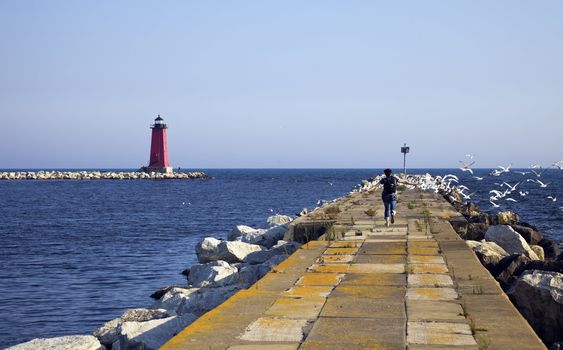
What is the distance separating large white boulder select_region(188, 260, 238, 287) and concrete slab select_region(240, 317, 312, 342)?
17.6ft

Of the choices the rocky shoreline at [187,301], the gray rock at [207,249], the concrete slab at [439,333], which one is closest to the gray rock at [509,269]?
the rocky shoreline at [187,301]

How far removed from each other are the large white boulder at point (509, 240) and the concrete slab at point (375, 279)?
18.6ft

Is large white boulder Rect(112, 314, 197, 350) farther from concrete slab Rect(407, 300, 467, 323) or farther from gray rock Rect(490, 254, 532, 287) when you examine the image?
gray rock Rect(490, 254, 532, 287)

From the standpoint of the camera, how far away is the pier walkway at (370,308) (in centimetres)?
576

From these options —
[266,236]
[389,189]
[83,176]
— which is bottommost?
[83,176]

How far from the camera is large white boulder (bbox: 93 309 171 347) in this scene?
27.7 ft

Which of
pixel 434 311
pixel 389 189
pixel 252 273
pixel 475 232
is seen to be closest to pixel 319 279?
pixel 434 311

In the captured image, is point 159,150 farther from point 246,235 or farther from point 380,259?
point 380,259

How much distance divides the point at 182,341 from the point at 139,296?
874 centimetres

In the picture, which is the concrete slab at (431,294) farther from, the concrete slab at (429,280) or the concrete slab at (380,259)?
the concrete slab at (380,259)

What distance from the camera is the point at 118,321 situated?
923 centimetres

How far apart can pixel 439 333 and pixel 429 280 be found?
102 inches

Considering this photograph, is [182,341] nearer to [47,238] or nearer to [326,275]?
[326,275]

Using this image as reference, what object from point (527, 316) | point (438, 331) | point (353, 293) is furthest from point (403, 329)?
point (527, 316)
